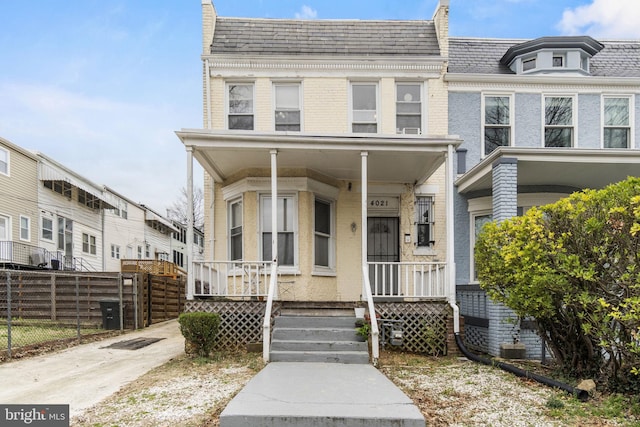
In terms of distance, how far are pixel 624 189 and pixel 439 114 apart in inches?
250

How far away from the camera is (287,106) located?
35.9 ft

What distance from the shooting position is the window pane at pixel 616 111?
1106cm

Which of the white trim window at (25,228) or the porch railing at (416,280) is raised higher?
the white trim window at (25,228)

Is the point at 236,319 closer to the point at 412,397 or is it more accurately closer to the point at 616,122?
the point at 412,397

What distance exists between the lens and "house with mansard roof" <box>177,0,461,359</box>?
30.1 feet

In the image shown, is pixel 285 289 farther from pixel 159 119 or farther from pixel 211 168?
pixel 159 119

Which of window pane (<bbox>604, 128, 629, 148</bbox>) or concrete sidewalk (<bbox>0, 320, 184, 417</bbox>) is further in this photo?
window pane (<bbox>604, 128, 629, 148</bbox>)

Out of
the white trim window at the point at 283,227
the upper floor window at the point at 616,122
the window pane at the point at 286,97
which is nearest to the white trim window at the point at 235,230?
the white trim window at the point at 283,227

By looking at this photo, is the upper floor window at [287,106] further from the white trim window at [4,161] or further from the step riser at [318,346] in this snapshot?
the white trim window at [4,161]

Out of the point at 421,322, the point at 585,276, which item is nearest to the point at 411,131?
the point at 421,322

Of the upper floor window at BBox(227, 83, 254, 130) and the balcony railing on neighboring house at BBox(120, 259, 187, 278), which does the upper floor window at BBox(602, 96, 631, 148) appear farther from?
the balcony railing on neighboring house at BBox(120, 259, 187, 278)

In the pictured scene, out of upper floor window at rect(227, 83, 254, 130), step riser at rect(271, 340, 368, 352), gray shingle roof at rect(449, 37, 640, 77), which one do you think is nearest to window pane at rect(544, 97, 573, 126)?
gray shingle roof at rect(449, 37, 640, 77)

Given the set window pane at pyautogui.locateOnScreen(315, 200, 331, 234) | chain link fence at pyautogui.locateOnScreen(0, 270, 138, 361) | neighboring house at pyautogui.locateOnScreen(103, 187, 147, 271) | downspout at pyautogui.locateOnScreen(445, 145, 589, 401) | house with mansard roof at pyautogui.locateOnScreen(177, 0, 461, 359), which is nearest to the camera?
downspout at pyautogui.locateOnScreen(445, 145, 589, 401)

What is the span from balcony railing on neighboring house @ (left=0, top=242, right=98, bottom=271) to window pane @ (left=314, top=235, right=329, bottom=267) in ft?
43.7
